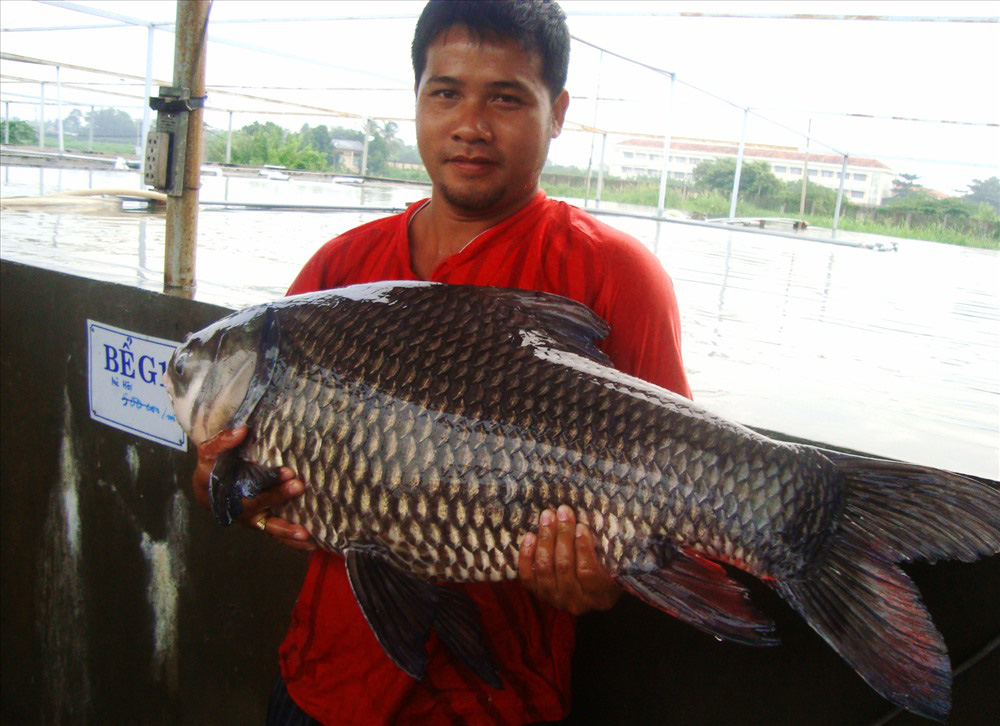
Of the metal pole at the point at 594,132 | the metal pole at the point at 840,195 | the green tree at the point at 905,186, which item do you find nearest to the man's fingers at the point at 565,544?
the green tree at the point at 905,186

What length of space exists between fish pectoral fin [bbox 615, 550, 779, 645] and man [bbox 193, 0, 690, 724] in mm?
440

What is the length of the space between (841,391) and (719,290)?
2230 millimetres

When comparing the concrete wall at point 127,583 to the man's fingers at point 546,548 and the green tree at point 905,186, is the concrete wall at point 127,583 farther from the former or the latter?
the green tree at point 905,186

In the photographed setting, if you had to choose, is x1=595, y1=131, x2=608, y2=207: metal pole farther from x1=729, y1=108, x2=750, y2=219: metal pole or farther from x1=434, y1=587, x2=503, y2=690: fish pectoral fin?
x1=434, y1=587, x2=503, y2=690: fish pectoral fin

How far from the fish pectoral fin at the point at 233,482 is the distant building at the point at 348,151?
11801mm

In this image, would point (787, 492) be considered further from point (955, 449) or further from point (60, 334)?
point (60, 334)

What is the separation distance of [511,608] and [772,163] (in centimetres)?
690

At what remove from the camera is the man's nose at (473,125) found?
5.98ft

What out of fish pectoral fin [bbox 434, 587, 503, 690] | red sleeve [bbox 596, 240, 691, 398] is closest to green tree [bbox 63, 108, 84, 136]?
red sleeve [bbox 596, 240, 691, 398]

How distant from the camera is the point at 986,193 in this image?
509 cm

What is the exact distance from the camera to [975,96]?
4.54 m

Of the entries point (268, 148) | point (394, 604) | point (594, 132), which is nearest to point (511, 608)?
point (394, 604)

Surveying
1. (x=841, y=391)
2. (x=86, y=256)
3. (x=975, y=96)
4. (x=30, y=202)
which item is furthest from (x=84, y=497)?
(x=975, y=96)

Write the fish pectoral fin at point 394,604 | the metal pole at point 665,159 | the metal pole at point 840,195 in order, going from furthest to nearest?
the metal pole at point 840,195, the metal pole at point 665,159, the fish pectoral fin at point 394,604
